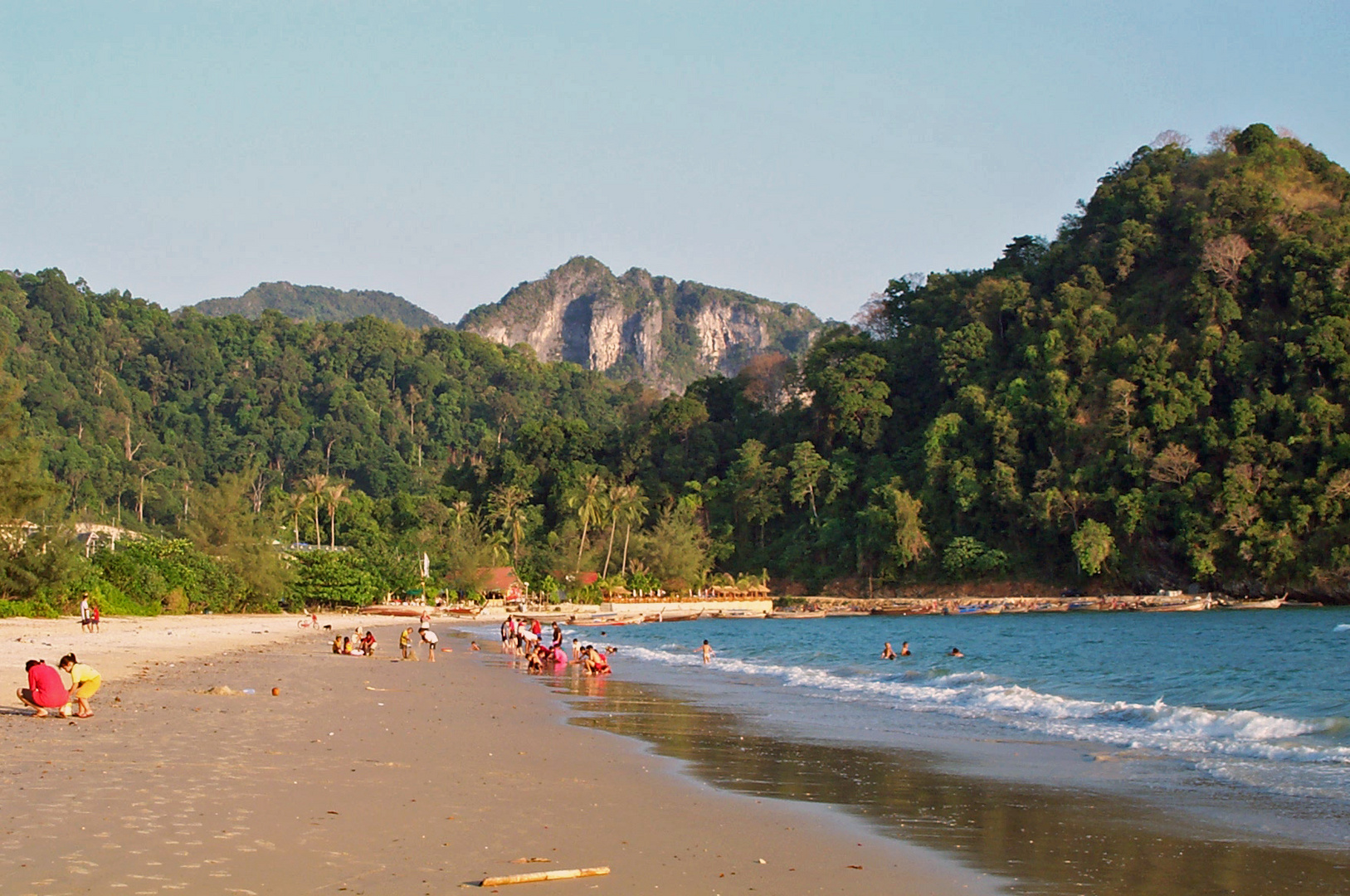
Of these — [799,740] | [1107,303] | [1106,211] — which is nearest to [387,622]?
[799,740]

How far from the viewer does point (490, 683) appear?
2161 centimetres

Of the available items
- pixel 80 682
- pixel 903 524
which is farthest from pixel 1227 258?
pixel 80 682

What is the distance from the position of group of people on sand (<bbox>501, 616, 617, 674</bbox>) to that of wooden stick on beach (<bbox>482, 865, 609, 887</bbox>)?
61.9 ft

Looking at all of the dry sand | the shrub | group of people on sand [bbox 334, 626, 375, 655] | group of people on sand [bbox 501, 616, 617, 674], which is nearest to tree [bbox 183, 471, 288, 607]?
group of people on sand [bbox 501, 616, 617, 674]

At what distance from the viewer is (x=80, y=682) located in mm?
12609

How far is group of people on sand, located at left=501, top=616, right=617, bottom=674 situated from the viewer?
25688 millimetres

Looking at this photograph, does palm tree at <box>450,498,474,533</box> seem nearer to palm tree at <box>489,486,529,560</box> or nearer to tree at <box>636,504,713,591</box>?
palm tree at <box>489,486,529,560</box>

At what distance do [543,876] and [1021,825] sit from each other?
4.14 m

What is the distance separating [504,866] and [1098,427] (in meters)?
71.4

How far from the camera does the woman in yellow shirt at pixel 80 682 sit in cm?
1241

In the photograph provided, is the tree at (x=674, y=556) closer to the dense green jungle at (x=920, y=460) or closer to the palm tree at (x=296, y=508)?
the dense green jungle at (x=920, y=460)

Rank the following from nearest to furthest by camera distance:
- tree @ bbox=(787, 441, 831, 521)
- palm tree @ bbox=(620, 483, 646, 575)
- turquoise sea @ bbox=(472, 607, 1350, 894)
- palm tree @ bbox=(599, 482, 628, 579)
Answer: turquoise sea @ bbox=(472, 607, 1350, 894), palm tree @ bbox=(599, 482, 628, 579), palm tree @ bbox=(620, 483, 646, 575), tree @ bbox=(787, 441, 831, 521)

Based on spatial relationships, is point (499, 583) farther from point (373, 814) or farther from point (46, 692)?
point (373, 814)

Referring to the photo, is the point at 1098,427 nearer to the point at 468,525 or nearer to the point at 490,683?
the point at 468,525
